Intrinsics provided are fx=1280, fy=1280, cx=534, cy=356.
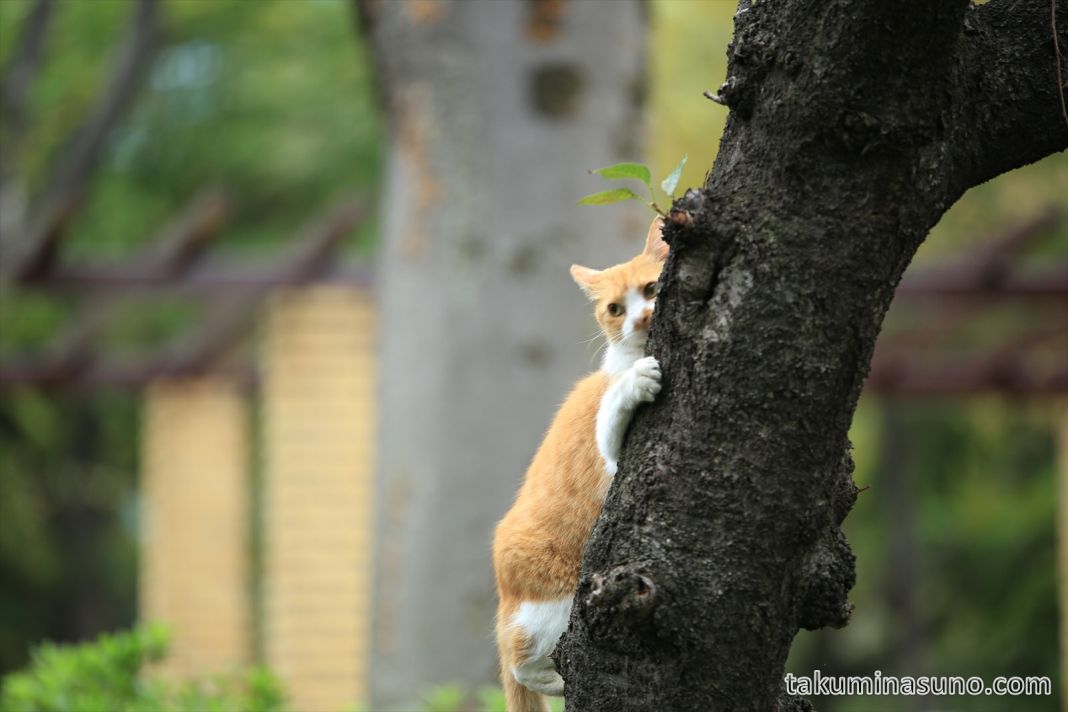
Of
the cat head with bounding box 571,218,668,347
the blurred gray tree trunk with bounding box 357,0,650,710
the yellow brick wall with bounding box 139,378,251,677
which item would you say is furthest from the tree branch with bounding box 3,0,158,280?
the cat head with bounding box 571,218,668,347

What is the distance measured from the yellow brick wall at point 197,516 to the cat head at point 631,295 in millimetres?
9866

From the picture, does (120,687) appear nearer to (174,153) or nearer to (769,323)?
(769,323)

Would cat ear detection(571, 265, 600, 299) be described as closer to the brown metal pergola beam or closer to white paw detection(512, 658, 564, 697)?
white paw detection(512, 658, 564, 697)

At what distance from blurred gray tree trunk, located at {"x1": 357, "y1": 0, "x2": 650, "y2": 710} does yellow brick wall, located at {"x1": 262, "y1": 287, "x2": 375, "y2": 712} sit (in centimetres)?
394

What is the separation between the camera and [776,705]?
6.63ft

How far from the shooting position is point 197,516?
12.0 m

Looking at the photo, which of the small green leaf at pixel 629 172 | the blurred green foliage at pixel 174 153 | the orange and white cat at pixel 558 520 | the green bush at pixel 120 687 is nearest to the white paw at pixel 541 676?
the orange and white cat at pixel 558 520

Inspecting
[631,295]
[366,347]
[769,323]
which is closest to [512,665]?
[631,295]

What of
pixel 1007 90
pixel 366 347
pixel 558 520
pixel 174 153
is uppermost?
pixel 174 153

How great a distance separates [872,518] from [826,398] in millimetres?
17109

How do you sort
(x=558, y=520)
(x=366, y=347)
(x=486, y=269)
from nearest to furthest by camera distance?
(x=558, y=520) → (x=486, y=269) → (x=366, y=347)

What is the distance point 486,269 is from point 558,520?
2526mm

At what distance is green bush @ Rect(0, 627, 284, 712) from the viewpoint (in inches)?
144

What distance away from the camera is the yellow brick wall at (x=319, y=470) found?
8797mm
